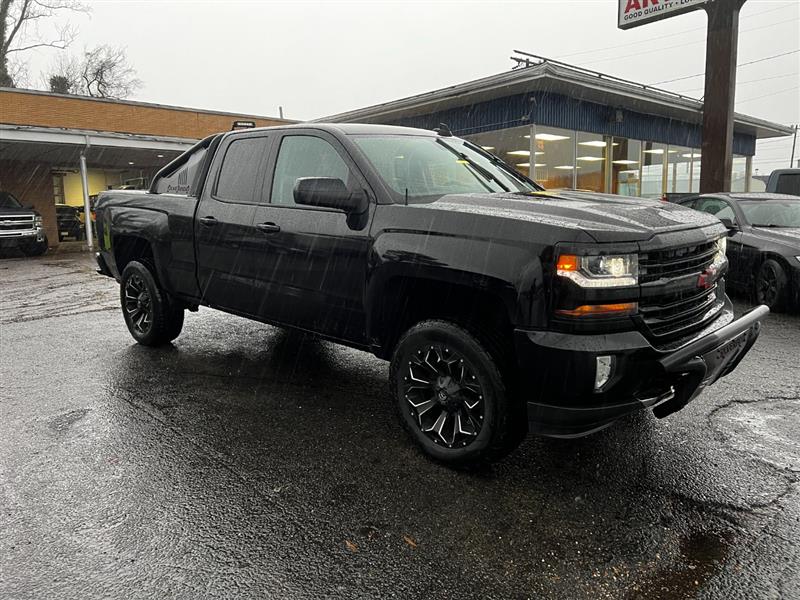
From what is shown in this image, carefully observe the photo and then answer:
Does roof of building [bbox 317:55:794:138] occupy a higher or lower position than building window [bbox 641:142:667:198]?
higher

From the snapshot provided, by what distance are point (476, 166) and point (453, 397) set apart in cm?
180

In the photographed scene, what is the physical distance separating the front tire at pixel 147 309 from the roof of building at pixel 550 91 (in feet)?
34.3

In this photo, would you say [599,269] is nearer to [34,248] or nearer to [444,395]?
[444,395]

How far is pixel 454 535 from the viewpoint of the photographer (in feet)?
8.63

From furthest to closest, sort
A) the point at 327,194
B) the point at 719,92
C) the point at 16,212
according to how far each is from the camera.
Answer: the point at 16,212
the point at 719,92
the point at 327,194

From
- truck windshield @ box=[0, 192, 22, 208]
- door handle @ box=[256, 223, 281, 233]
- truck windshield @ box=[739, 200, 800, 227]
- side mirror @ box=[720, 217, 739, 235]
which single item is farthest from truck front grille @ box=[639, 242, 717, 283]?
truck windshield @ box=[0, 192, 22, 208]

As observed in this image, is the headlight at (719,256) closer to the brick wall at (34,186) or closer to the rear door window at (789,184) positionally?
the rear door window at (789,184)

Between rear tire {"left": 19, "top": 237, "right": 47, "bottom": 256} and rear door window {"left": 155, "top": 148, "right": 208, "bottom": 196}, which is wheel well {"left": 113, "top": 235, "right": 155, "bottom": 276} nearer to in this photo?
rear door window {"left": 155, "top": 148, "right": 208, "bottom": 196}

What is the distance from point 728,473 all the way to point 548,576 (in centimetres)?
143

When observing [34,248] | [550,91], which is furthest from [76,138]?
[550,91]

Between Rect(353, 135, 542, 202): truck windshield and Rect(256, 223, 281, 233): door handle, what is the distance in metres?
0.81

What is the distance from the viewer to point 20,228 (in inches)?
662

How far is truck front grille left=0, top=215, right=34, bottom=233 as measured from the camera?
1648 centimetres

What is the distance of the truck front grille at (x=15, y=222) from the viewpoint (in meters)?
16.5
